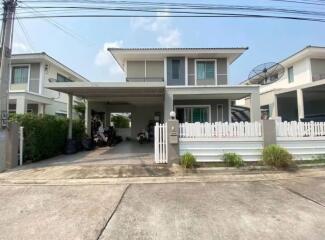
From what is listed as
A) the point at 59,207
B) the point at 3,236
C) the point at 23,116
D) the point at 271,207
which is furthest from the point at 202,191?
the point at 23,116

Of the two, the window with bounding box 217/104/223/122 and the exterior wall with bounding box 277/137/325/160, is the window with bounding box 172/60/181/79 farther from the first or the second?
the exterior wall with bounding box 277/137/325/160

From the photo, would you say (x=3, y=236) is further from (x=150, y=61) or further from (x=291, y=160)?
(x=150, y=61)

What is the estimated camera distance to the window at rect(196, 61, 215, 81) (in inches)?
684

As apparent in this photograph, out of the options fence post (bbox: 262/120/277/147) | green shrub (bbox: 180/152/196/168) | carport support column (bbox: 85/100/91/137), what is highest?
carport support column (bbox: 85/100/91/137)

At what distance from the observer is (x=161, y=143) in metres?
9.53

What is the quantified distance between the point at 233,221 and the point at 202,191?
1.96 meters

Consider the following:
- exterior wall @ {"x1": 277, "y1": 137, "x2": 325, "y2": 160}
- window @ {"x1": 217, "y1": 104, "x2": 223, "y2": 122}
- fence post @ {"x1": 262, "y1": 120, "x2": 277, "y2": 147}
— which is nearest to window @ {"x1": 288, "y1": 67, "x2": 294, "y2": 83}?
window @ {"x1": 217, "y1": 104, "x2": 223, "y2": 122}

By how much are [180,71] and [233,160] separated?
9.33 metres

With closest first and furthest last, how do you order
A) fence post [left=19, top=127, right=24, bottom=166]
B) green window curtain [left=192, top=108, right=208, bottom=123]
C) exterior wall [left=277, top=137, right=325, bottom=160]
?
exterior wall [left=277, top=137, right=325, bottom=160] → fence post [left=19, top=127, right=24, bottom=166] → green window curtain [left=192, top=108, right=208, bottom=123]

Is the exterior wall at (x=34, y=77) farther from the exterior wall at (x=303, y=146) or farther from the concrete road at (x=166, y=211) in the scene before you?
the exterior wall at (x=303, y=146)

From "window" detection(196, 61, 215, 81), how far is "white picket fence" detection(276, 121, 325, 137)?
818cm

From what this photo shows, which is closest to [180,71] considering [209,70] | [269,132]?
[209,70]

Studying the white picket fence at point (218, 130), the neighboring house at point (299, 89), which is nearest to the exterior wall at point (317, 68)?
the neighboring house at point (299, 89)

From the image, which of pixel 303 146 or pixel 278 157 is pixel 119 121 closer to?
pixel 303 146
